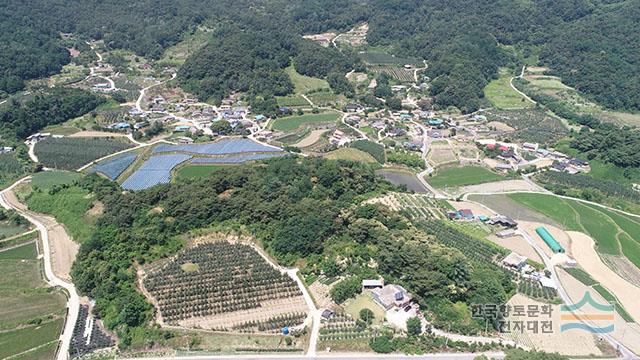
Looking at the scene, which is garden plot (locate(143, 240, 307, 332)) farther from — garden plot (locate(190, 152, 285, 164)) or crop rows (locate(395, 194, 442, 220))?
garden plot (locate(190, 152, 285, 164))

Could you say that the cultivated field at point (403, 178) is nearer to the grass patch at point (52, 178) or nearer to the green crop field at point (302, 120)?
the green crop field at point (302, 120)

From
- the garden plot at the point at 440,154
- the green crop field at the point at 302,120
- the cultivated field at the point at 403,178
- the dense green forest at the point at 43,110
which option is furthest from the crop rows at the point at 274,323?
the dense green forest at the point at 43,110

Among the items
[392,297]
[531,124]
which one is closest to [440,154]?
[531,124]

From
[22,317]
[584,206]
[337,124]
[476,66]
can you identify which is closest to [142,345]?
[22,317]

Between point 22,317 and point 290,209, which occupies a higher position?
point 290,209

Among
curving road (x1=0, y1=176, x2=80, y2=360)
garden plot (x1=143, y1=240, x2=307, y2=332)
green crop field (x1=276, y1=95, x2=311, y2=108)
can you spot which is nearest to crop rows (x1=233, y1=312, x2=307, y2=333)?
garden plot (x1=143, y1=240, x2=307, y2=332)

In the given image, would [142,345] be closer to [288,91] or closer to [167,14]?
[288,91]
